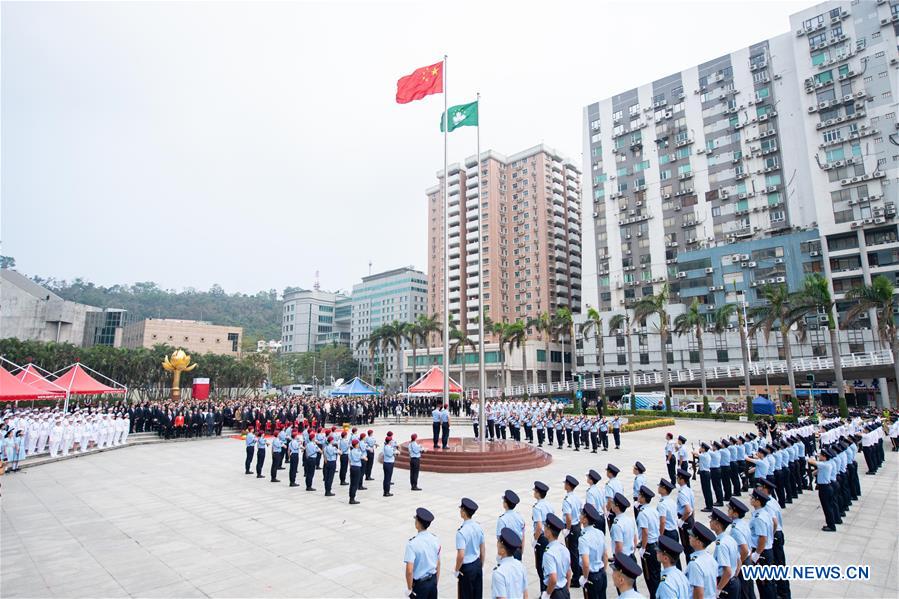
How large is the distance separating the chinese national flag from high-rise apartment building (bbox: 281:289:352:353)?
107273mm

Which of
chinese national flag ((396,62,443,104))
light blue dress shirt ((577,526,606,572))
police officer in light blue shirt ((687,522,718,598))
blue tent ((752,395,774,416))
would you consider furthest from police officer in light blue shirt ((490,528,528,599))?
blue tent ((752,395,774,416))

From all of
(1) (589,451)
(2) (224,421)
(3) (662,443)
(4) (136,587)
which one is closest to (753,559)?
(4) (136,587)

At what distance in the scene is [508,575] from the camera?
14.6 ft

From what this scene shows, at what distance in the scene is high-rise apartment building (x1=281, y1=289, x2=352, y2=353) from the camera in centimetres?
12519

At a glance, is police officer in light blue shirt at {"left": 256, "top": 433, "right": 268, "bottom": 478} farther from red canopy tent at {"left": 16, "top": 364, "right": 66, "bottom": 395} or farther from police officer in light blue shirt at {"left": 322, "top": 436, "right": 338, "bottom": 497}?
red canopy tent at {"left": 16, "top": 364, "right": 66, "bottom": 395}

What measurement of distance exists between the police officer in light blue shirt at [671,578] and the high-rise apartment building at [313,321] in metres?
123

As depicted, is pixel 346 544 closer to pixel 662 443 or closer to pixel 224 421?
pixel 662 443

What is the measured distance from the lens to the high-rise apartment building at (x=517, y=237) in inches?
3174

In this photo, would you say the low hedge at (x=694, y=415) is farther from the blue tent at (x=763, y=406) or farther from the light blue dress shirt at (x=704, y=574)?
the light blue dress shirt at (x=704, y=574)

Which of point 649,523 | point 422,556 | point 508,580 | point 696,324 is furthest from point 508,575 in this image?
point 696,324

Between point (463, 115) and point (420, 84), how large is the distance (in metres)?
2.81

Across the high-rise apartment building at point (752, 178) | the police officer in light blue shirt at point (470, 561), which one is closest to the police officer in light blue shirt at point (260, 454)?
the police officer in light blue shirt at point (470, 561)

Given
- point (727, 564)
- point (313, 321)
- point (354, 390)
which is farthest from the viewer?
point (313, 321)

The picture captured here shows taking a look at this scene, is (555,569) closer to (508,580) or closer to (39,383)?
(508,580)
